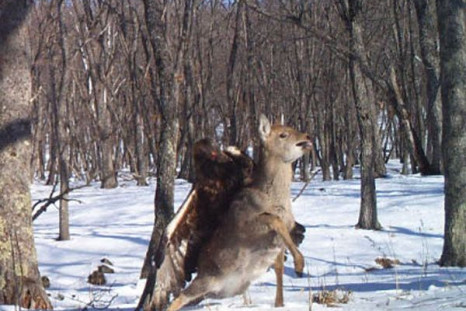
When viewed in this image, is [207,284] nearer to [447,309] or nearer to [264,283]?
[447,309]

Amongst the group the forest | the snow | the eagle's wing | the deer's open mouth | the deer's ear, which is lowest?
the snow

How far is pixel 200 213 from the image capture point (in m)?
5.90

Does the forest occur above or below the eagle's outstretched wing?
above

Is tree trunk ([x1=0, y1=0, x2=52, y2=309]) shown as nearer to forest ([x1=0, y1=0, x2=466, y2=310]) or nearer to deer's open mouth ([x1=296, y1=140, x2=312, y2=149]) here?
forest ([x1=0, y1=0, x2=466, y2=310])

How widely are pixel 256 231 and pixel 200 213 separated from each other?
554 mm

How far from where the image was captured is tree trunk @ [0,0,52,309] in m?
7.29

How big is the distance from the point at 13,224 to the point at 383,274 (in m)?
4.82

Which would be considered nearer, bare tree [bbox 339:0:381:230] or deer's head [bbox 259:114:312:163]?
deer's head [bbox 259:114:312:163]

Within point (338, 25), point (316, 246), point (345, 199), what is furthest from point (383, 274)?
point (338, 25)

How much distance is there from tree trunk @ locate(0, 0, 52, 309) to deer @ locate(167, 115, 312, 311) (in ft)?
6.86

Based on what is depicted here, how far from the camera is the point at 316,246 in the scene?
530 inches

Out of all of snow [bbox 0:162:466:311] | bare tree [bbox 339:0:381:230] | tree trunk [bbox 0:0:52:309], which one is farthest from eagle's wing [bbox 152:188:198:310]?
bare tree [bbox 339:0:381:230]

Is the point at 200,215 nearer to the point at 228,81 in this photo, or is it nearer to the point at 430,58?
the point at 430,58

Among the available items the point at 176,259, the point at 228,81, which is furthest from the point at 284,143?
the point at 228,81
